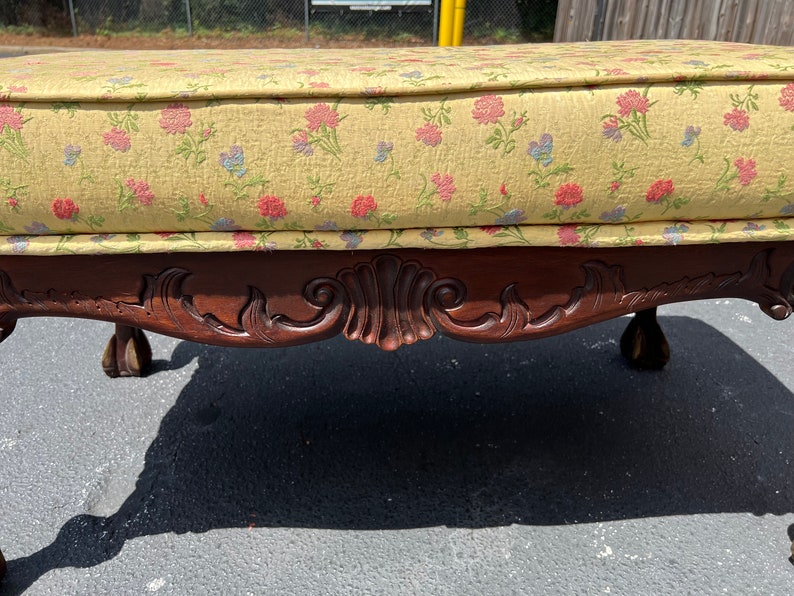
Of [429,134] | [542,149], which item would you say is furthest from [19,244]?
[542,149]

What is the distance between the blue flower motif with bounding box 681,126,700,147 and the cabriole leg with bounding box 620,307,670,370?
32.1 inches

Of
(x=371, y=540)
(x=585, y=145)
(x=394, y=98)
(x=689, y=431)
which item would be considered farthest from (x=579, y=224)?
(x=689, y=431)

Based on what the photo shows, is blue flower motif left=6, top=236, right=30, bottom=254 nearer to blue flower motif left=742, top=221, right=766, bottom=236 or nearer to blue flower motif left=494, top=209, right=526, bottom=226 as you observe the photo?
A: blue flower motif left=494, top=209, right=526, bottom=226

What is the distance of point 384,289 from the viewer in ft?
2.88

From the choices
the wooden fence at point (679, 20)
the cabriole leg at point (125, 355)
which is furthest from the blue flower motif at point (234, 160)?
the wooden fence at point (679, 20)

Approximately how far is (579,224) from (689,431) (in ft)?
2.50

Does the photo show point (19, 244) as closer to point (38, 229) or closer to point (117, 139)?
point (38, 229)

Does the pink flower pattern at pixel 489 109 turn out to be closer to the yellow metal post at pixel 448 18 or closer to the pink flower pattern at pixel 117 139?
the pink flower pattern at pixel 117 139

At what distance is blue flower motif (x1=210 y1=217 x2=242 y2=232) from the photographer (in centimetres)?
80

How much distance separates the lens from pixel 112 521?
1.13m

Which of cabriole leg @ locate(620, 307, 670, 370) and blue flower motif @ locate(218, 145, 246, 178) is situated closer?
blue flower motif @ locate(218, 145, 246, 178)

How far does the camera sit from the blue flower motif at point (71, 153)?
753 millimetres

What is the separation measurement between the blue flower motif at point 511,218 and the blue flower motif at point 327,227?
208mm

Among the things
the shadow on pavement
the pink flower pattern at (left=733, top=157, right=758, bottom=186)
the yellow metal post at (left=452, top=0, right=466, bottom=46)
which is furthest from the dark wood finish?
the yellow metal post at (left=452, top=0, right=466, bottom=46)
